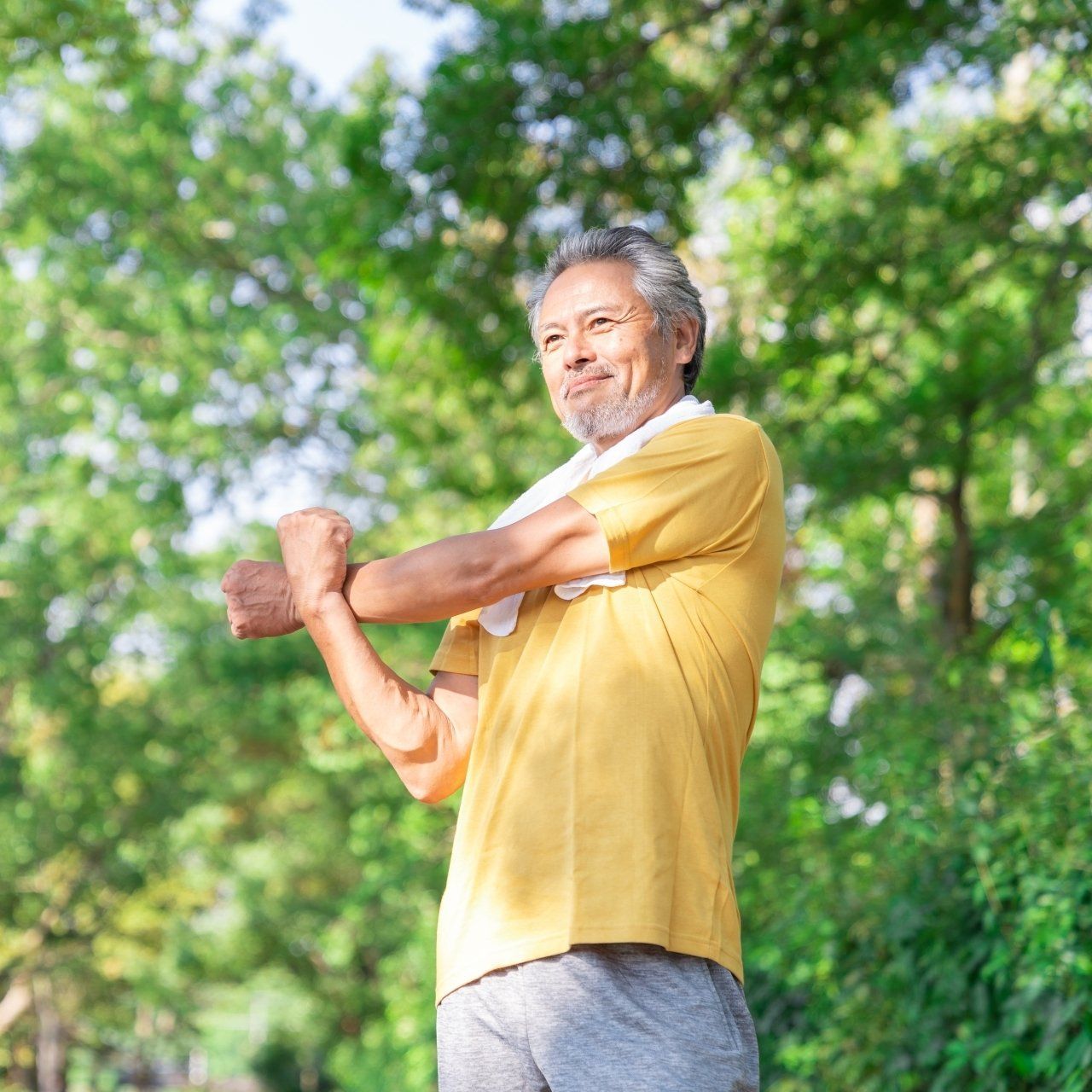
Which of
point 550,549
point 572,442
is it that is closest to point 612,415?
point 550,549

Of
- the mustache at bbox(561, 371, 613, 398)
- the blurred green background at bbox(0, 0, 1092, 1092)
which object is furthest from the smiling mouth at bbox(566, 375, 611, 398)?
the blurred green background at bbox(0, 0, 1092, 1092)

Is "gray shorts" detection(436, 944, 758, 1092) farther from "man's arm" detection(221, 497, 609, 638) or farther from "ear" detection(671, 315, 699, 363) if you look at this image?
"ear" detection(671, 315, 699, 363)

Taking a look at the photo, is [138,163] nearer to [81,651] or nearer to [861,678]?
[81,651]

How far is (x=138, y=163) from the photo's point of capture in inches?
613

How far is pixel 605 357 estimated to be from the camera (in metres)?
2.09

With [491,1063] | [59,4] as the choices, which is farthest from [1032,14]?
[491,1063]

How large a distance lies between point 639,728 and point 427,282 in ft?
19.1

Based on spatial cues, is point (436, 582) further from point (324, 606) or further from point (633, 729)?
point (633, 729)

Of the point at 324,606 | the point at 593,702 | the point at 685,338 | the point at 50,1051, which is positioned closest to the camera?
the point at 593,702

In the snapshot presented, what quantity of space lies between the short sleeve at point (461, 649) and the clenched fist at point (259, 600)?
0.77 ft

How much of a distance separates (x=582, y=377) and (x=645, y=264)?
20cm

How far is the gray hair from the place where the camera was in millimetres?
2121

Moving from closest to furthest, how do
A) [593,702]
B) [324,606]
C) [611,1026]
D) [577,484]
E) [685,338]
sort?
[611,1026] < [593,702] < [324,606] < [577,484] < [685,338]

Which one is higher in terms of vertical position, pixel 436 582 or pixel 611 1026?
pixel 436 582
